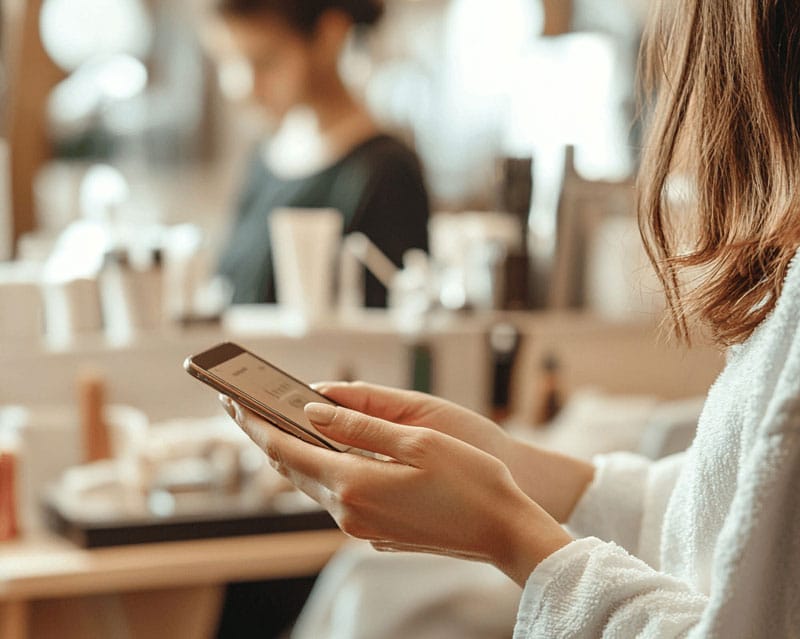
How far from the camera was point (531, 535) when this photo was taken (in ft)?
1.99

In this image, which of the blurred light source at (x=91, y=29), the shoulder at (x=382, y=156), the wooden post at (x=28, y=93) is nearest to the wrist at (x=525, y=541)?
the shoulder at (x=382, y=156)

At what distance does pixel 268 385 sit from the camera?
27.3 inches

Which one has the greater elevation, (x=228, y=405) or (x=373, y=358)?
(x=228, y=405)

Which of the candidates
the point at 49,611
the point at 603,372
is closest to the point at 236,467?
the point at 49,611

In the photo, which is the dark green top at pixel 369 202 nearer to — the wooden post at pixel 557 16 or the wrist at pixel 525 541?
the wooden post at pixel 557 16

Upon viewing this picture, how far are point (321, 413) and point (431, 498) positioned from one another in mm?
85

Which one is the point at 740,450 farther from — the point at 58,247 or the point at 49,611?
the point at 58,247

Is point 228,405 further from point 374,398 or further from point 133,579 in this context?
point 133,579

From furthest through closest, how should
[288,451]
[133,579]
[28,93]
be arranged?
[28,93] → [133,579] → [288,451]

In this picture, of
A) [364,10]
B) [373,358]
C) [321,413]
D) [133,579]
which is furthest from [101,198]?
[321,413]

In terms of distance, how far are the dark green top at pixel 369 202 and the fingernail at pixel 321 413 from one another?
1284 mm

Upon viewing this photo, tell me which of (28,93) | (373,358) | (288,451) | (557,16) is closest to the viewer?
(288,451)

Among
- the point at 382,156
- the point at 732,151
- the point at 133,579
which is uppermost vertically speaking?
the point at 732,151

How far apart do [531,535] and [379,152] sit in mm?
1469
